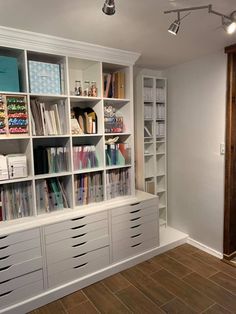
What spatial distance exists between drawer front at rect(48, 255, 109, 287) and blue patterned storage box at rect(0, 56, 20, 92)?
164 cm

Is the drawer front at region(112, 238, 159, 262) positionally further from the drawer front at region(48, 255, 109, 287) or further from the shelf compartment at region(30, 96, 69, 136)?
the shelf compartment at region(30, 96, 69, 136)

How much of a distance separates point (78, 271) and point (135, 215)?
788 mm

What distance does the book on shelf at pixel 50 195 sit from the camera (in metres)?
2.18

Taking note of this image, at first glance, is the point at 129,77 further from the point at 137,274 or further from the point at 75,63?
the point at 137,274

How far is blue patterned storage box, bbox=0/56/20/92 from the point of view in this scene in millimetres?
1908

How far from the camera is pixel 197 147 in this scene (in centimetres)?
287

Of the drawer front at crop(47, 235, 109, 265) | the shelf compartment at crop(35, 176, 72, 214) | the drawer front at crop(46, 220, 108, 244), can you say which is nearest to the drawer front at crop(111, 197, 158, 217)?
the drawer front at crop(46, 220, 108, 244)

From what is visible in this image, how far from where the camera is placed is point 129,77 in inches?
101

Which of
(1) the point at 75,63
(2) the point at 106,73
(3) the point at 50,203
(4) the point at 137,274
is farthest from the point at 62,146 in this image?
(4) the point at 137,274

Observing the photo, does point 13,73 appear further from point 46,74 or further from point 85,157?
point 85,157

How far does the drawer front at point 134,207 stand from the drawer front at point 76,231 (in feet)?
0.48

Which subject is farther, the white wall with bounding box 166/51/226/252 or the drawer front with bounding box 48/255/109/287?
the white wall with bounding box 166/51/226/252

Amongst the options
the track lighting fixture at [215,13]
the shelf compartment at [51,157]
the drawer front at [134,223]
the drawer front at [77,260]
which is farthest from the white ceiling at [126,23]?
the drawer front at [77,260]

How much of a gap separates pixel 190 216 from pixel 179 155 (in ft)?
2.61
